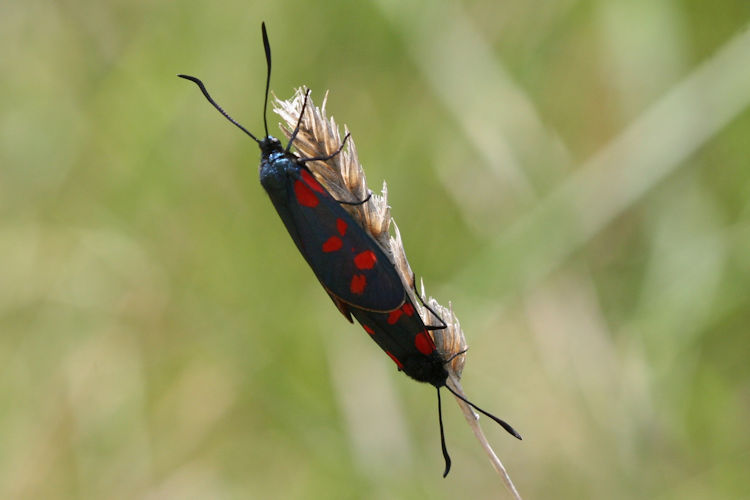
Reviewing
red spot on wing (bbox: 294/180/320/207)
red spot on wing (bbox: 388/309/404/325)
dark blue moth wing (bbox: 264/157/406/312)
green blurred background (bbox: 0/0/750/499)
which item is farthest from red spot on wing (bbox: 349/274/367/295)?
green blurred background (bbox: 0/0/750/499)

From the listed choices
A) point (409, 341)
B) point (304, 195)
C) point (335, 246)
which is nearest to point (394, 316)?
point (409, 341)

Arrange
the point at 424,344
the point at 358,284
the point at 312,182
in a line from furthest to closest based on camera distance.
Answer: the point at 312,182 → the point at 358,284 → the point at 424,344

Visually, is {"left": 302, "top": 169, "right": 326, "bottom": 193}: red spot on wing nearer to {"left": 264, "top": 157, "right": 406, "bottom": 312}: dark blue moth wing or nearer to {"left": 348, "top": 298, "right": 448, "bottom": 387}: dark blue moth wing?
{"left": 264, "top": 157, "right": 406, "bottom": 312}: dark blue moth wing

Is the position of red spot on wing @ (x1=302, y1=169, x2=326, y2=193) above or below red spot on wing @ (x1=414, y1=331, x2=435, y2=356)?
above

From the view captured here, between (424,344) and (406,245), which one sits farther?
(406,245)

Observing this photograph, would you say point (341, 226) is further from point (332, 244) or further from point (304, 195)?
point (304, 195)
